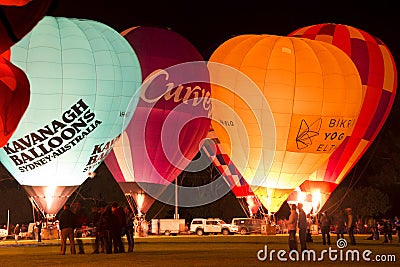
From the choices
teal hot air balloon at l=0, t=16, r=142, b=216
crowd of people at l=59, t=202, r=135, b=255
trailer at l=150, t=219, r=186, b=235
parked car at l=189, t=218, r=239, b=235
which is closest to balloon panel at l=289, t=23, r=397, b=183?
parked car at l=189, t=218, r=239, b=235

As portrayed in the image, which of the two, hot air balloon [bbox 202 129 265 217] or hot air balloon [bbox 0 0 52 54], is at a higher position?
hot air balloon [bbox 202 129 265 217]

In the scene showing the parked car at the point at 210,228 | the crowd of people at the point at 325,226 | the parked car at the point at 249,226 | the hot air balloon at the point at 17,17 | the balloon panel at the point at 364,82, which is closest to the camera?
the hot air balloon at the point at 17,17

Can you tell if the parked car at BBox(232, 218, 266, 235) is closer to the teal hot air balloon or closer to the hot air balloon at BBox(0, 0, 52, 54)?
the teal hot air balloon

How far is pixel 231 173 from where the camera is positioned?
3484 cm

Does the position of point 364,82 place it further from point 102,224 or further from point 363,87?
point 102,224

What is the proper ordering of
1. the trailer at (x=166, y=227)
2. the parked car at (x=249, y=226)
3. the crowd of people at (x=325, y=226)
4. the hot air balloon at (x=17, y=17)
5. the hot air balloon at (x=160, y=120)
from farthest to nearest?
the trailer at (x=166, y=227), the parked car at (x=249, y=226), the hot air balloon at (x=160, y=120), the crowd of people at (x=325, y=226), the hot air balloon at (x=17, y=17)

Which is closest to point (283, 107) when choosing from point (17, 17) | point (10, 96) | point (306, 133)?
point (306, 133)

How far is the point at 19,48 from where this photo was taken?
24.3 metres

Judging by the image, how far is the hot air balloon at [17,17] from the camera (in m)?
6.95

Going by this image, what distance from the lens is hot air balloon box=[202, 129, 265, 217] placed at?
106ft

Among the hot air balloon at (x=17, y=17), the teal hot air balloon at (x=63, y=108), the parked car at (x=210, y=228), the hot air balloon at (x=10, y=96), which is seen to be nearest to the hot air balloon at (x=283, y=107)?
the teal hot air balloon at (x=63, y=108)

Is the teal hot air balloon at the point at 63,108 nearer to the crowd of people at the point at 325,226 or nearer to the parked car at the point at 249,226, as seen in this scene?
the crowd of people at the point at 325,226

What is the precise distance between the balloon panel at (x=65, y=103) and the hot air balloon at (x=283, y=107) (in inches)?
160

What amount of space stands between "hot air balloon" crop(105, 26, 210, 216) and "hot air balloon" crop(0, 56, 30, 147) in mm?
20190
